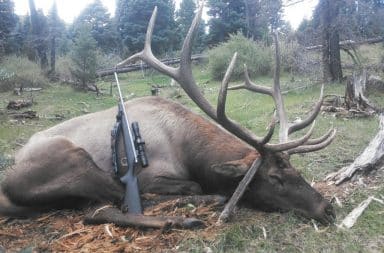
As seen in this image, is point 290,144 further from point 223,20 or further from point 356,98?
point 223,20

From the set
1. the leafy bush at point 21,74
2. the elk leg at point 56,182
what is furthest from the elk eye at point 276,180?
the leafy bush at point 21,74

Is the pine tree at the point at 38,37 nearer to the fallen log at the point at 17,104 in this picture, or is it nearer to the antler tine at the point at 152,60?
the fallen log at the point at 17,104

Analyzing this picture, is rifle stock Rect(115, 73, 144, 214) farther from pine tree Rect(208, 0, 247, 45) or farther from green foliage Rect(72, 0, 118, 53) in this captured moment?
pine tree Rect(208, 0, 247, 45)

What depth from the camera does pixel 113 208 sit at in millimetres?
4727

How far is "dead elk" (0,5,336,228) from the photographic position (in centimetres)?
460

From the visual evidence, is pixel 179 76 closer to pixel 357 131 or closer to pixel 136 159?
pixel 136 159

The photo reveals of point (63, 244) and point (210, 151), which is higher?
point (210, 151)

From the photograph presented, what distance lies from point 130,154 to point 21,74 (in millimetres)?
16440

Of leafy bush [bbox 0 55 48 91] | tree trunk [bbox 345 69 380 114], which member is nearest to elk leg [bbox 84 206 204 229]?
tree trunk [bbox 345 69 380 114]

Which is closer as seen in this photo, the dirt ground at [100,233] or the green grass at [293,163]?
the green grass at [293,163]

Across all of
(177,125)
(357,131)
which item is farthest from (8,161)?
(357,131)

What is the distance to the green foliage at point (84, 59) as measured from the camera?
18.8 m

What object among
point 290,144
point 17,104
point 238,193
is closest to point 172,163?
point 238,193

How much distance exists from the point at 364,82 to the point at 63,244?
379 inches
